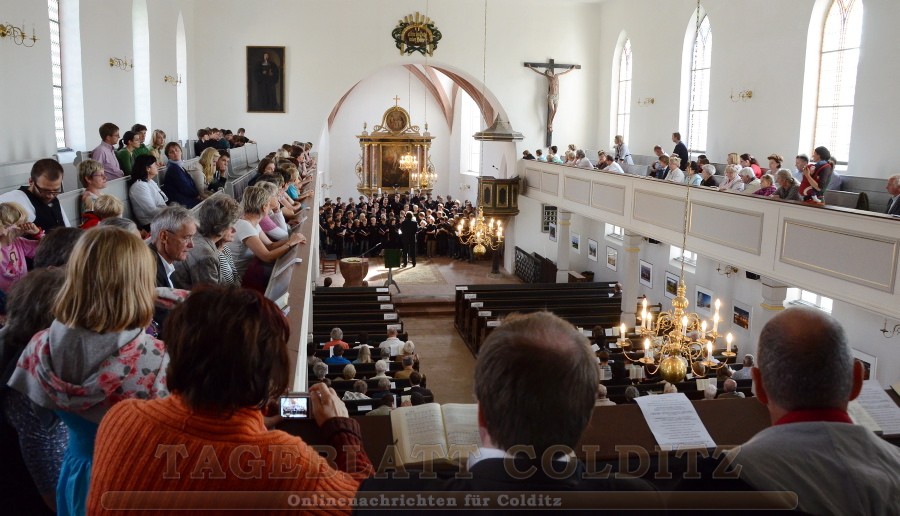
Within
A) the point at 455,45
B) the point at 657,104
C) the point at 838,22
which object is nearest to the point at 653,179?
the point at 838,22

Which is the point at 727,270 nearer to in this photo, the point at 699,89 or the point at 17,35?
the point at 699,89

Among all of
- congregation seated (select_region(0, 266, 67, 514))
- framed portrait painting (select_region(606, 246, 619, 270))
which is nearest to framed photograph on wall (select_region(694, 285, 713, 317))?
framed portrait painting (select_region(606, 246, 619, 270))

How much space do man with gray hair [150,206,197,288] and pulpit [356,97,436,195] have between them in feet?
87.6

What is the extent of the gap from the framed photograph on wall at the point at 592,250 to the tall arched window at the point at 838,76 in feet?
27.2

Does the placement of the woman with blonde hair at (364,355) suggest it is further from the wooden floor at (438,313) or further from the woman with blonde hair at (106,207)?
the woman with blonde hair at (106,207)

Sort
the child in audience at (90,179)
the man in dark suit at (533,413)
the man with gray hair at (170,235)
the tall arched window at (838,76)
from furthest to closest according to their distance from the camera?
the tall arched window at (838,76), the child in audience at (90,179), the man with gray hair at (170,235), the man in dark suit at (533,413)

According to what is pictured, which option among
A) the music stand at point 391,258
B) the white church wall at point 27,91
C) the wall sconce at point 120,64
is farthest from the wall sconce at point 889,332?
the music stand at point 391,258

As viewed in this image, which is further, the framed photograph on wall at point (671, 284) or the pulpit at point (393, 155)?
the pulpit at point (393, 155)

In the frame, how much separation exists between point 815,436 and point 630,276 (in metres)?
15.9

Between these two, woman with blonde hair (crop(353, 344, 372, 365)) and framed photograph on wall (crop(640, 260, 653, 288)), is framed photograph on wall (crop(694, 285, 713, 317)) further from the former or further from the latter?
woman with blonde hair (crop(353, 344, 372, 365))

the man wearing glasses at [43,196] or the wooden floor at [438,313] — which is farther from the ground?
the man wearing glasses at [43,196]

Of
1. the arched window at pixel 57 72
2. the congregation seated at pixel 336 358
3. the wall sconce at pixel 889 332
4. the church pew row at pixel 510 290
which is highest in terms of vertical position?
the arched window at pixel 57 72

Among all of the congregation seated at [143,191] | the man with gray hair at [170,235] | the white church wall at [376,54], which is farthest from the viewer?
the white church wall at [376,54]

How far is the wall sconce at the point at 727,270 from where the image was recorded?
14.8 meters
